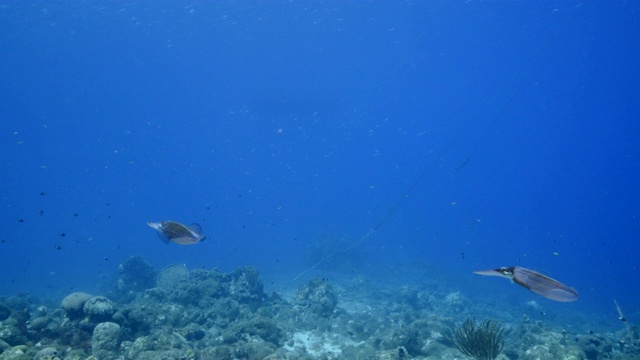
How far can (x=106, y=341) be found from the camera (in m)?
8.73

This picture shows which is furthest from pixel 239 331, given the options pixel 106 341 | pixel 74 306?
pixel 74 306

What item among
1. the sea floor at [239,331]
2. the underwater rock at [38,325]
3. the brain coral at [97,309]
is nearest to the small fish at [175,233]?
the sea floor at [239,331]

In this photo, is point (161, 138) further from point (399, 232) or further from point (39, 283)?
point (39, 283)

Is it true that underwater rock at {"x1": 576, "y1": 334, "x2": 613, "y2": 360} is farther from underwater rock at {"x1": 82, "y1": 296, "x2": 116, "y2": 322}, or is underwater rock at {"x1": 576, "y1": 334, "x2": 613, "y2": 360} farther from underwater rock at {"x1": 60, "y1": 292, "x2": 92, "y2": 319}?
underwater rock at {"x1": 60, "y1": 292, "x2": 92, "y2": 319}

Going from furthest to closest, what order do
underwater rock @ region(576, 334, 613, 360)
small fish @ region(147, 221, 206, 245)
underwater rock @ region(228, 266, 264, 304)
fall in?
underwater rock @ region(228, 266, 264, 304) < underwater rock @ region(576, 334, 613, 360) < small fish @ region(147, 221, 206, 245)

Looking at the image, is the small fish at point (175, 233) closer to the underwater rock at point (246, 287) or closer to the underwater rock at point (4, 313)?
the underwater rock at point (246, 287)

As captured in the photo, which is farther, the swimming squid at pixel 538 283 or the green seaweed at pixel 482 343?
the green seaweed at pixel 482 343

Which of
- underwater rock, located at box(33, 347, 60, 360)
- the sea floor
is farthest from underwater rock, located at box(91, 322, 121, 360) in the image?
underwater rock, located at box(33, 347, 60, 360)

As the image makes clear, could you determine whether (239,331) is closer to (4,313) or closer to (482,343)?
(482,343)

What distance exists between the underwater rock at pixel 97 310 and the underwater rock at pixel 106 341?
84cm

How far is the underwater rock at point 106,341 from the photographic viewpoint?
850 centimetres

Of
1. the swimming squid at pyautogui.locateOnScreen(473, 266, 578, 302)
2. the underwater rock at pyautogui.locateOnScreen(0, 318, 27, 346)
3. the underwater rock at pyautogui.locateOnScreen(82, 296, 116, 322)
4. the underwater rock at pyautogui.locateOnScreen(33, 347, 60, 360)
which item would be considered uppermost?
the underwater rock at pyautogui.locateOnScreen(82, 296, 116, 322)

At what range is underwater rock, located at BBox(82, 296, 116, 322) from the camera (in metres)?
9.77

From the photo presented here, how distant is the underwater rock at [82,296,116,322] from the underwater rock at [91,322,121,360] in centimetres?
84
